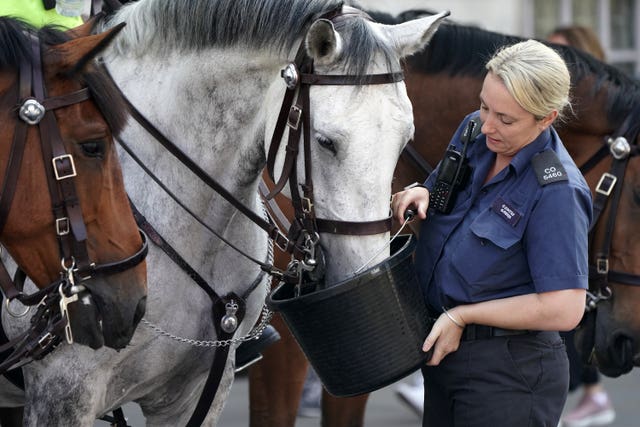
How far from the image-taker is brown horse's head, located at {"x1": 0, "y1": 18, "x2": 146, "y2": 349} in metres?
2.99

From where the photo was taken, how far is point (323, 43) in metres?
3.45

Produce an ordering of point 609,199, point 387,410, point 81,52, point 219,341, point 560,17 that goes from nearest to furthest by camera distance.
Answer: point 81,52, point 219,341, point 609,199, point 387,410, point 560,17

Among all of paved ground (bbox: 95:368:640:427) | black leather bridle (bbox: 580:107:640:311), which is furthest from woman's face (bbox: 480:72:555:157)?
paved ground (bbox: 95:368:640:427)

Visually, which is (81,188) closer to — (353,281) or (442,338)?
(353,281)

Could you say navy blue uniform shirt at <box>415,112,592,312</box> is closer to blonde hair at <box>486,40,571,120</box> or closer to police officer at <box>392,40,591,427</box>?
police officer at <box>392,40,591,427</box>

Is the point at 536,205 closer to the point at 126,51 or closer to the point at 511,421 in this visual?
the point at 511,421

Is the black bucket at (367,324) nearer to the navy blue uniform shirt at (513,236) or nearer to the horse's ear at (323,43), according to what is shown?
the navy blue uniform shirt at (513,236)

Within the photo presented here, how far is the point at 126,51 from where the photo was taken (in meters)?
3.77

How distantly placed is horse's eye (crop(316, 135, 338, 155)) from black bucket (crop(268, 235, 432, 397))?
335 mm

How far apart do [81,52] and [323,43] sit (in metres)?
Result: 0.71

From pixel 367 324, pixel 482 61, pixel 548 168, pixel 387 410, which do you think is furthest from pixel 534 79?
pixel 387 410

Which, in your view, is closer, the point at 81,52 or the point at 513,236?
the point at 81,52

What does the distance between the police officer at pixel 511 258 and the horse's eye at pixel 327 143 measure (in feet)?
1.02

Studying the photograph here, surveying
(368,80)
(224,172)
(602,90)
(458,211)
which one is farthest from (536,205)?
(602,90)
